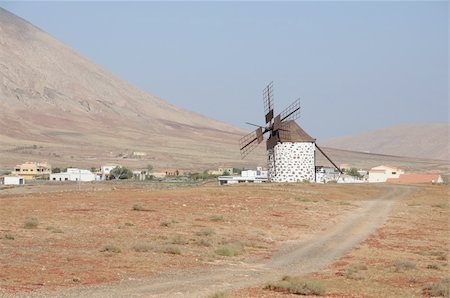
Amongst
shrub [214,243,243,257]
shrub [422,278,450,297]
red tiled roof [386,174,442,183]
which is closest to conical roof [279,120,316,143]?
red tiled roof [386,174,442,183]

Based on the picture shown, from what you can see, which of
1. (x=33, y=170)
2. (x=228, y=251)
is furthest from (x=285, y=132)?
(x=33, y=170)

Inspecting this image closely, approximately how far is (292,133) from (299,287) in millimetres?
45084

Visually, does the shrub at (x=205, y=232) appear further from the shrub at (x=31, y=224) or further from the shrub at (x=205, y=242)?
the shrub at (x=31, y=224)

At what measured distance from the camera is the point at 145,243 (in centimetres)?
2400

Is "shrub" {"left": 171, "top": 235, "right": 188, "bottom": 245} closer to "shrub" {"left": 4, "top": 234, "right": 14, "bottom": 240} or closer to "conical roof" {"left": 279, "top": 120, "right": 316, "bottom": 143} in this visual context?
"shrub" {"left": 4, "top": 234, "right": 14, "bottom": 240}

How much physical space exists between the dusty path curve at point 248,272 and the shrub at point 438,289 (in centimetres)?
356

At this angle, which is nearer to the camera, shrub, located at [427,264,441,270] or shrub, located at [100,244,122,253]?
shrub, located at [100,244,122,253]

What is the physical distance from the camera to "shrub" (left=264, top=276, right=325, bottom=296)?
1769 cm

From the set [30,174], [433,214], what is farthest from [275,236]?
[30,174]

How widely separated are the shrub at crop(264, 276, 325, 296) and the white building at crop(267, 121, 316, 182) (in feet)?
144

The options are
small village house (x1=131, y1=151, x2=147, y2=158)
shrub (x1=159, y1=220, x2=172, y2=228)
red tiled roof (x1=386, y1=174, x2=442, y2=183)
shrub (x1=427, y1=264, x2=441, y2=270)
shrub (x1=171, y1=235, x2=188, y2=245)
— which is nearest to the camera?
shrub (x1=427, y1=264, x2=441, y2=270)

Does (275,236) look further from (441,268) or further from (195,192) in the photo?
(195,192)

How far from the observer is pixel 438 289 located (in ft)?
58.2

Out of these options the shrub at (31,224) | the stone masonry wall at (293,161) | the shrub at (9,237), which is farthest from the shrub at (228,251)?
the stone masonry wall at (293,161)
